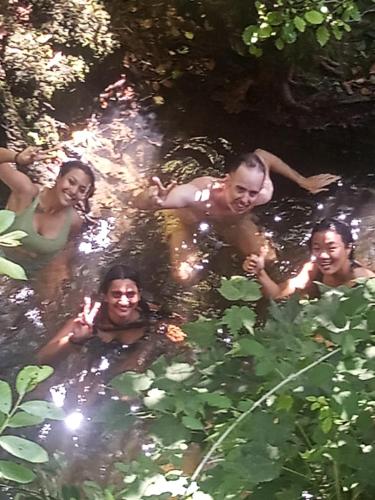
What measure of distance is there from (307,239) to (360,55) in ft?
1.05

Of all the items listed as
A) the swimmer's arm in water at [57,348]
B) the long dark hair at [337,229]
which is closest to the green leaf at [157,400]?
the swimmer's arm in water at [57,348]

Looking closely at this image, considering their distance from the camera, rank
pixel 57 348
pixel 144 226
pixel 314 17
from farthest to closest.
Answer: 1. pixel 144 226
2. pixel 57 348
3. pixel 314 17

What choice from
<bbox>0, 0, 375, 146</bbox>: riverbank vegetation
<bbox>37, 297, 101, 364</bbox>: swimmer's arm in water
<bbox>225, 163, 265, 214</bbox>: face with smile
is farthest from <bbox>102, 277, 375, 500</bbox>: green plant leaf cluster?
<bbox>0, 0, 375, 146</bbox>: riverbank vegetation

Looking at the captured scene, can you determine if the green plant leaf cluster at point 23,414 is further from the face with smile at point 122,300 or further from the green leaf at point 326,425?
the face with smile at point 122,300

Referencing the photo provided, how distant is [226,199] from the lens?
104 centimetres

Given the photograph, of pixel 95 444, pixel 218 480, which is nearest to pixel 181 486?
pixel 218 480

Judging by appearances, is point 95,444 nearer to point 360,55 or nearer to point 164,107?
point 164,107

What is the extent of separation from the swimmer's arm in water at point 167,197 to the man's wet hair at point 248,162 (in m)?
0.07

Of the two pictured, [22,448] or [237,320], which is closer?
[22,448]

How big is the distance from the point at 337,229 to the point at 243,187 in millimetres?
143

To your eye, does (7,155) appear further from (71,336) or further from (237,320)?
(237,320)

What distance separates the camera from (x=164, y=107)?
113 cm

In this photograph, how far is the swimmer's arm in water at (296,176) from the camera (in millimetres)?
1062

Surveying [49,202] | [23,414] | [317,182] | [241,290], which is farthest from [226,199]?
[23,414]
